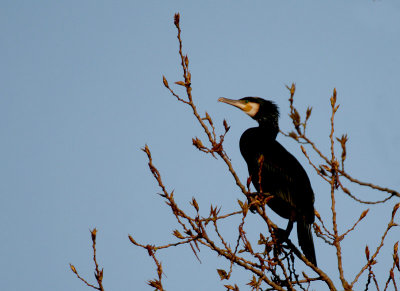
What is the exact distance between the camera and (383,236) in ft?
9.56

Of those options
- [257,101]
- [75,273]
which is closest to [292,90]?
[75,273]

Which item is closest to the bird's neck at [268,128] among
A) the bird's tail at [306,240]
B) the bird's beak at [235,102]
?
the bird's beak at [235,102]

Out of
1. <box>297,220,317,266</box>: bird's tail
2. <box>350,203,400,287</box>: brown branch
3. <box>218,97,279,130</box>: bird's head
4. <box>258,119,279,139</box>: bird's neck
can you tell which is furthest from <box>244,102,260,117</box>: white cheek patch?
<box>350,203,400,287</box>: brown branch

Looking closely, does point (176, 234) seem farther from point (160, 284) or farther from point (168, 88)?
point (168, 88)

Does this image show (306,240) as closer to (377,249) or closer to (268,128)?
(377,249)

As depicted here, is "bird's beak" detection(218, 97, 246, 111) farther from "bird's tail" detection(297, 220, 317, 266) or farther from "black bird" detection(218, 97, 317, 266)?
"bird's tail" detection(297, 220, 317, 266)

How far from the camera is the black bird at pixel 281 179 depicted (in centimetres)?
419

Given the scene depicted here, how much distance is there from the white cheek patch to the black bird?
23 centimetres

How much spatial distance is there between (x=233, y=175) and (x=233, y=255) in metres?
0.52

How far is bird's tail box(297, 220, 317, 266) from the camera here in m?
3.90

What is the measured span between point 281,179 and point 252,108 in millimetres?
1425

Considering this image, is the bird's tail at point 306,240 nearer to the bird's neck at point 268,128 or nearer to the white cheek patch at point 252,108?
the bird's neck at point 268,128

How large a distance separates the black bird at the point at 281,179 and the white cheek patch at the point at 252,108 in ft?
0.74

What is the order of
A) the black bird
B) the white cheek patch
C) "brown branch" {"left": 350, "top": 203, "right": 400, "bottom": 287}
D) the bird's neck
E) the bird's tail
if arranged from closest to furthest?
"brown branch" {"left": 350, "top": 203, "right": 400, "bottom": 287} < the bird's tail < the black bird < the bird's neck < the white cheek patch
